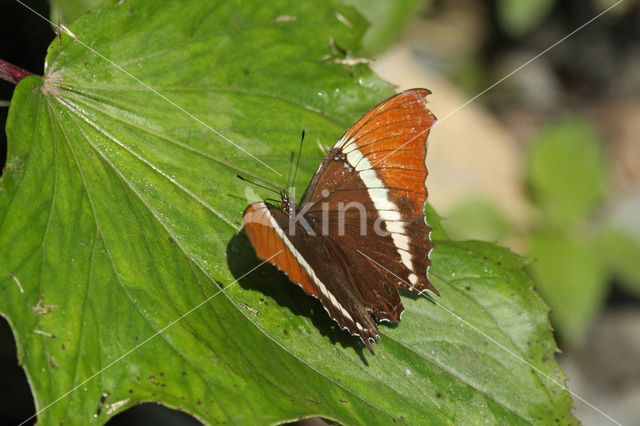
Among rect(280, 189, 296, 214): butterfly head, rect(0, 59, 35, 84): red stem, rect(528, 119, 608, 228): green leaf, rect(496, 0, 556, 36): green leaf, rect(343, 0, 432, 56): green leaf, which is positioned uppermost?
rect(496, 0, 556, 36): green leaf

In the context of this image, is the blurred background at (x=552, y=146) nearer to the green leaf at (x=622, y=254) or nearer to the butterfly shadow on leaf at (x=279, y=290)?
the green leaf at (x=622, y=254)

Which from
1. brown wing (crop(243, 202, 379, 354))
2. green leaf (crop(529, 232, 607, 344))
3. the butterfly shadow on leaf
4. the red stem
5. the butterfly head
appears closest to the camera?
brown wing (crop(243, 202, 379, 354))

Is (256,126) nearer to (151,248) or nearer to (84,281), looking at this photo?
(151,248)

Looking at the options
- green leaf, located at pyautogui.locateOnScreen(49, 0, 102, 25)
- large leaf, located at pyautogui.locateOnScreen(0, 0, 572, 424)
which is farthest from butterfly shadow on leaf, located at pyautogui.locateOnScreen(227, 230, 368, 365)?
green leaf, located at pyautogui.locateOnScreen(49, 0, 102, 25)

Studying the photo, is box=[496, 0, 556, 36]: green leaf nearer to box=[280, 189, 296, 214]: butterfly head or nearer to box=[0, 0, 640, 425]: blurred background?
box=[0, 0, 640, 425]: blurred background

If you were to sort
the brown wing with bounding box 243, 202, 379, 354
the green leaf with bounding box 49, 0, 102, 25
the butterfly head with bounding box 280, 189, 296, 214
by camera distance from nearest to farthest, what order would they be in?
the brown wing with bounding box 243, 202, 379, 354 < the butterfly head with bounding box 280, 189, 296, 214 < the green leaf with bounding box 49, 0, 102, 25

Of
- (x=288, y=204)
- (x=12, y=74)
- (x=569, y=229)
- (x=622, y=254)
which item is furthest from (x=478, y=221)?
(x=12, y=74)

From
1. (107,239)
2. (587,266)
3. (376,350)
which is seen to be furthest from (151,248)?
(587,266)

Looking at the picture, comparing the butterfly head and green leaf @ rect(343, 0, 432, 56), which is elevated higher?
green leaf @ rect(343, 0, 432, 56)
